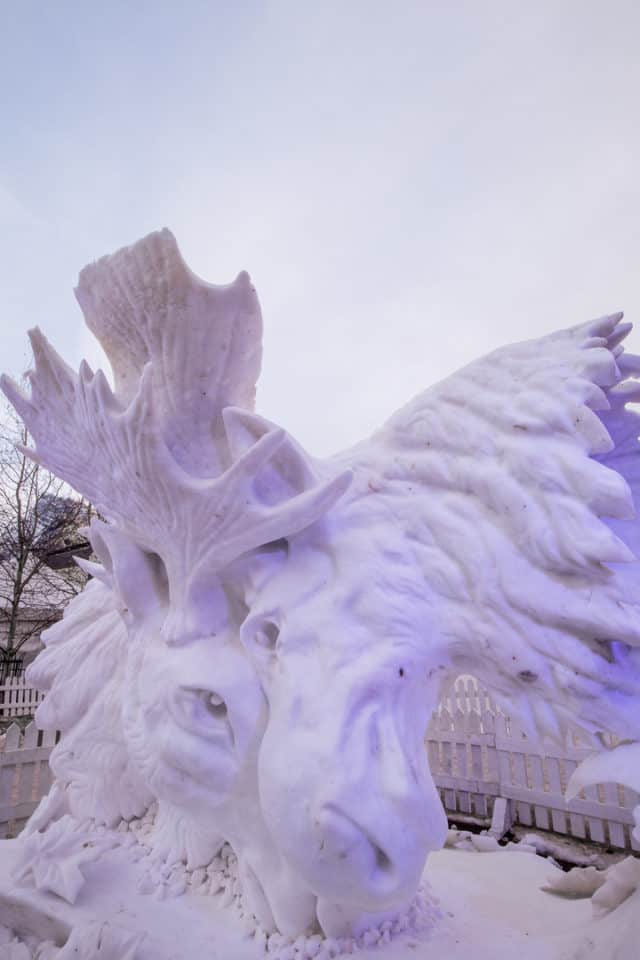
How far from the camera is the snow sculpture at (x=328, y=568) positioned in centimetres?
129

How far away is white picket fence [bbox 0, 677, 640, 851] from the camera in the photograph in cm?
340

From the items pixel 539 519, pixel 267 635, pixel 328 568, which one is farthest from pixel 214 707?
pixel 539 519

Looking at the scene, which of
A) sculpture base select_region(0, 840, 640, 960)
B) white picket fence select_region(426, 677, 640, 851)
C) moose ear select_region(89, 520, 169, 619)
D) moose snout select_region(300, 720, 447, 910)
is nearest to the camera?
moose snout select_region(300, 720, 447, 910)

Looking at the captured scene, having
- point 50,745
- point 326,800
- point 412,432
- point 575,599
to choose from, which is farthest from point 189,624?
point 50,745

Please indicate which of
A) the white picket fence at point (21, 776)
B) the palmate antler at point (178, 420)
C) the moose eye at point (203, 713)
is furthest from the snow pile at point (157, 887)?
the white picket fence at point (21, 776)

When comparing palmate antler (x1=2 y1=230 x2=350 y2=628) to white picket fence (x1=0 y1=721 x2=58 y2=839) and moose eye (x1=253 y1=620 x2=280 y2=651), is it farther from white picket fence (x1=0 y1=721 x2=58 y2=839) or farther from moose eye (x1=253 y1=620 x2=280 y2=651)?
white picket fence (x1=0 y1=721 x2=58 y2=839)

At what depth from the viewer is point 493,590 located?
1.40m

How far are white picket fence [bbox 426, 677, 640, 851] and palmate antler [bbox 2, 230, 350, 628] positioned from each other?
2666 millimetres

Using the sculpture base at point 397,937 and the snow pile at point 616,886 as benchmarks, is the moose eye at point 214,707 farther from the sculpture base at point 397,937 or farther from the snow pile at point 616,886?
the snow pile at point 616,886

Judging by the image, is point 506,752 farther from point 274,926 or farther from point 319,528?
point 319,528

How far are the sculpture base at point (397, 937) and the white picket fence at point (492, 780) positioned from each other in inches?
57.3

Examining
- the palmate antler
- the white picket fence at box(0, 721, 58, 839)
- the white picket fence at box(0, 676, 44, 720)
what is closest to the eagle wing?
the palmate antler

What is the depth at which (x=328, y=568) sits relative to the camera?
5.08 feet

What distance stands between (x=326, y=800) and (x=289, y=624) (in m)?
0.40
